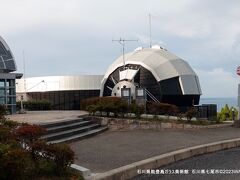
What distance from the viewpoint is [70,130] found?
1510 cm

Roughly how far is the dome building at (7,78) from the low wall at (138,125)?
802 centimetres

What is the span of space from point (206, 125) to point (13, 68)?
540 inches

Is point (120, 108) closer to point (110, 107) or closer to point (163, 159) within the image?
point (110, 107)

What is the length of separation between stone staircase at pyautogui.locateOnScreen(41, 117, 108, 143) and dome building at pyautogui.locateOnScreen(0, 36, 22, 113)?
26.4 ft

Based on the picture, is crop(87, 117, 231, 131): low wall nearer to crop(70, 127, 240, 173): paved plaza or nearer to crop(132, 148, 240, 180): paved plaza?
crop(70, 127, 240, 173): paved plaza

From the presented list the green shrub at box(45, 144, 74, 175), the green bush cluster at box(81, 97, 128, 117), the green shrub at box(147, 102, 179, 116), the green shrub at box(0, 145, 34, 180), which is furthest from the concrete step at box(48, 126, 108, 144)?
the green shrub at box(0, 145, 34, 180)

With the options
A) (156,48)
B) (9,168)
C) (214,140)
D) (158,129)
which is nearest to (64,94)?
(156,48)

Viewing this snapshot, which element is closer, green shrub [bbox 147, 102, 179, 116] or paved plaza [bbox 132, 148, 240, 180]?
paved plaza [bbox 132, 148, 240, 180]

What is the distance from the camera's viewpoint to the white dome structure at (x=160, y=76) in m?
28.5

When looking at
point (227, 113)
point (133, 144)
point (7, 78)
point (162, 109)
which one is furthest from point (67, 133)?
point (227, 113)

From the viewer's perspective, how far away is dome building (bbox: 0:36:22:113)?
24212mm

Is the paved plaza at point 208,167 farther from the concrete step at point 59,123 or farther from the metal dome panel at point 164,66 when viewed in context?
the metal dome panel at point 164,66

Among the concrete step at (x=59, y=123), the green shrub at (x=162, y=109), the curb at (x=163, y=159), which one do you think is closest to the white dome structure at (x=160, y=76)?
the green shrub at (x=162, y=109)

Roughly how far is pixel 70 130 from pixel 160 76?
1420 centimetres
